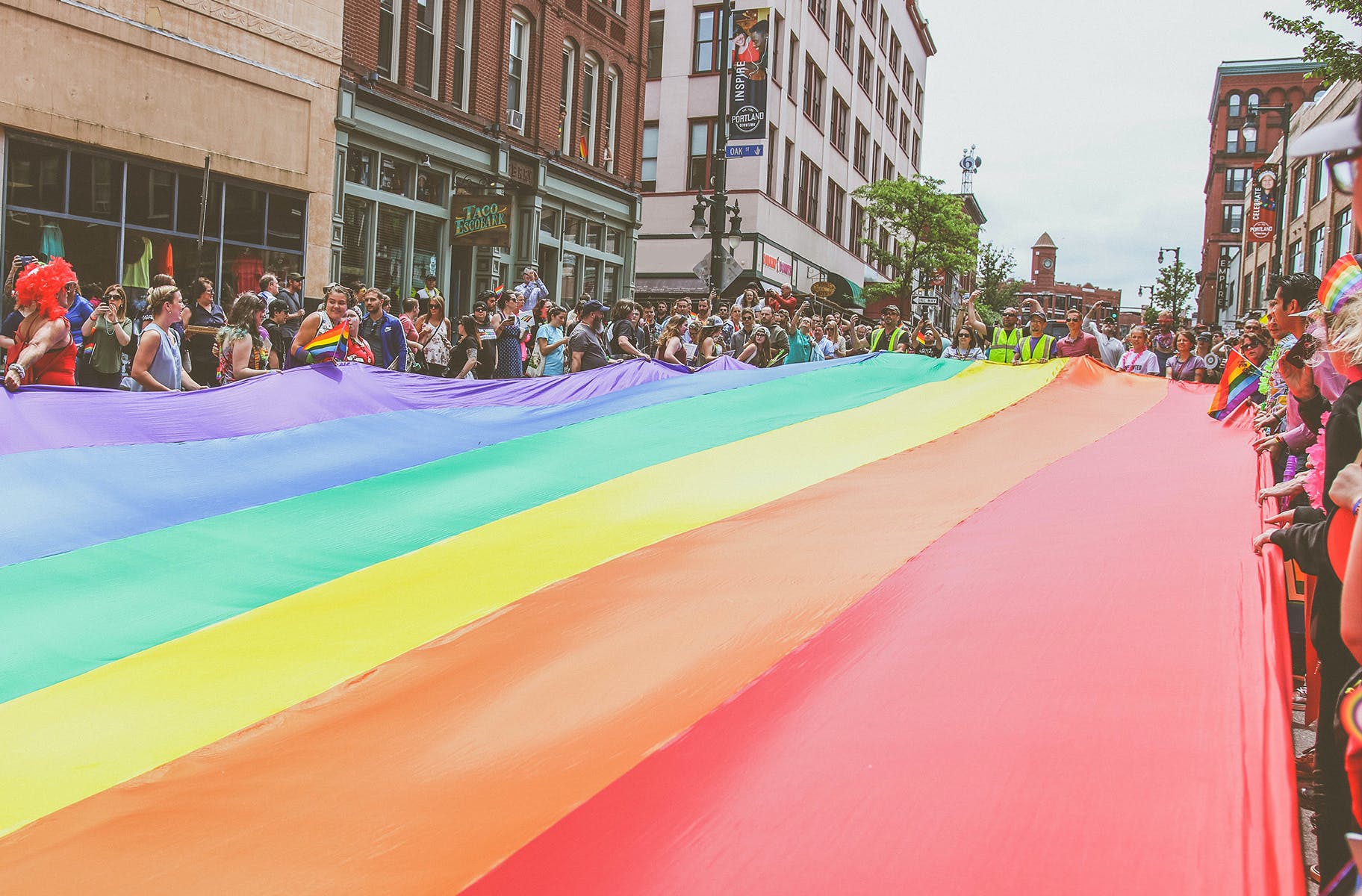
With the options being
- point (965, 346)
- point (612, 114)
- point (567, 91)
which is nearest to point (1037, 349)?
point (965, 346)

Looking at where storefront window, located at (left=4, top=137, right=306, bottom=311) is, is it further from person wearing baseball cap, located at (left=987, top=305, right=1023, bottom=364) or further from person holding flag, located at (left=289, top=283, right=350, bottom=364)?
person wearing baseball cap, located at (left=987, top=305, right=1023, bottom=364)

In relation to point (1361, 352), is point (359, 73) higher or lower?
higher

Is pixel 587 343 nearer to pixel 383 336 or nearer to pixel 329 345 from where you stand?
pixel 383 336

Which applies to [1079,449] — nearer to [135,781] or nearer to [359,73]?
[135,781]

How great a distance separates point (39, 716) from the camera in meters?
3.85

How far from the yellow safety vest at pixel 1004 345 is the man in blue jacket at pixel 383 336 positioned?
6.25 m

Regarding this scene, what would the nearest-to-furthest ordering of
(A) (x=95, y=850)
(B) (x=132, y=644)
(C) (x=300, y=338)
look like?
1. (A) (x=95, y=850)
2. (B) (x=132, y=644)
3. (C) (x=300, y=338)

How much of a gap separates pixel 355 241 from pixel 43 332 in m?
12.0

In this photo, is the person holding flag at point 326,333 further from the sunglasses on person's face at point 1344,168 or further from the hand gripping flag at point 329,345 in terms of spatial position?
the sunglasses on person's face at point 1344,168

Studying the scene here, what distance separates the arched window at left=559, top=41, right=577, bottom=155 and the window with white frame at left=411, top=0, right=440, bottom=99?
4680 mm

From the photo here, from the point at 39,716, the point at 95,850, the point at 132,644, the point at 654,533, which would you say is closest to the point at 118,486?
the point at 132,644

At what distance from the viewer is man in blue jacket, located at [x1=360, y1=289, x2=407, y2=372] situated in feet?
36.7

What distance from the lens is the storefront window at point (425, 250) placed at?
2030 cm

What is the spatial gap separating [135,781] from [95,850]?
1.55 feet
